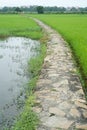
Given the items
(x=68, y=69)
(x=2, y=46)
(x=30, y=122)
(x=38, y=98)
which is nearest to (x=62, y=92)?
(x=38, y=98)

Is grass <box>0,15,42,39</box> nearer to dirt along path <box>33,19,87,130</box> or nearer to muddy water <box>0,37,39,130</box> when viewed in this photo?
muddy water <box>0,37,39,130</box>

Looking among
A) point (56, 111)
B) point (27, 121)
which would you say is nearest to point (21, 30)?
point (56, 111)

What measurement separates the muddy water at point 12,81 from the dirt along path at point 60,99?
1.69 feet

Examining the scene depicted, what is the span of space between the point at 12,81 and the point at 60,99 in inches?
101

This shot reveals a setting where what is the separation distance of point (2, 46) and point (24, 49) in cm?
160

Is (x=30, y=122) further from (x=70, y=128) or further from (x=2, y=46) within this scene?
(x=2, y=46)

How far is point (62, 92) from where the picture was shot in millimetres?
6742

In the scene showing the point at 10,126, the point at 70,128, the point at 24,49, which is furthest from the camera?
the point at 24,49

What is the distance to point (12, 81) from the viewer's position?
846 cm

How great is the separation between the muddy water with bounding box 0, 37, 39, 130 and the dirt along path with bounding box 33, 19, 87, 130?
0.52 metres

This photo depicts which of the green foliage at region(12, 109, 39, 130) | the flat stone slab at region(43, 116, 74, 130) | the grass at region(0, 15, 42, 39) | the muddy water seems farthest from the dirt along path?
the grass at region(0, 15, 42, 39)

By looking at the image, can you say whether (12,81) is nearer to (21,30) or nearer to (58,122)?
(58,122)

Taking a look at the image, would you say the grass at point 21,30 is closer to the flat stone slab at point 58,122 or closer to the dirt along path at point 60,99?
the dirt along path at point 60,99

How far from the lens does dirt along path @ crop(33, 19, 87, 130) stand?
5138 mm
